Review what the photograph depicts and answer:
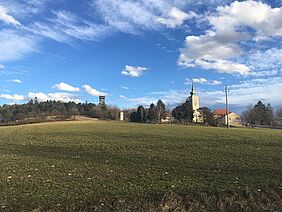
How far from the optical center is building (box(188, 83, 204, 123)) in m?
128

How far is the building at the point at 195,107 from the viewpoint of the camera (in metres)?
128

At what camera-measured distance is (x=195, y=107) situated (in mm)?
149500

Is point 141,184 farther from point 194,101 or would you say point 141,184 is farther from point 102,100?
point 102,100

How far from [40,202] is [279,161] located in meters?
13.1

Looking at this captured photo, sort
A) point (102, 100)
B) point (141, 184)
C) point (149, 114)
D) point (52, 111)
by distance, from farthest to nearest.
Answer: point (102, 100)
point (52, 111)
point (149, 114)
point (141, 184)

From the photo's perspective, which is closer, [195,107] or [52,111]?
[195,107]

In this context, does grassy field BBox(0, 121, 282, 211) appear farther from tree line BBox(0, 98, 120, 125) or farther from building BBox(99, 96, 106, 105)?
building BBox(99, 96, 106, 105)

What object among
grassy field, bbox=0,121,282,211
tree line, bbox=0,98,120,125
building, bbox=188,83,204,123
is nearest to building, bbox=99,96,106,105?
tree line, bbox=0,98,120,125

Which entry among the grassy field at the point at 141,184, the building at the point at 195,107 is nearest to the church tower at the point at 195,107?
the building at the point at 195,107

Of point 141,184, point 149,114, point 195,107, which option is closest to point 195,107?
point 195,107

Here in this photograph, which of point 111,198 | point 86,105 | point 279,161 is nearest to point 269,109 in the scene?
point 86,105

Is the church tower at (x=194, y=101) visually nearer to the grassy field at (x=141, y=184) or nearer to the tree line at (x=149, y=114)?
the tree line at (x=149, y=114)

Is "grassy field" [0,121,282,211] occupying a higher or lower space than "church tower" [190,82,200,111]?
lower

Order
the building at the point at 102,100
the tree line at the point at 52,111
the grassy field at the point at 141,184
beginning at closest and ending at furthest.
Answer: the grassy field at the point at 141,184
the tree line at the point at 52,111
the building at the point at 102,100
